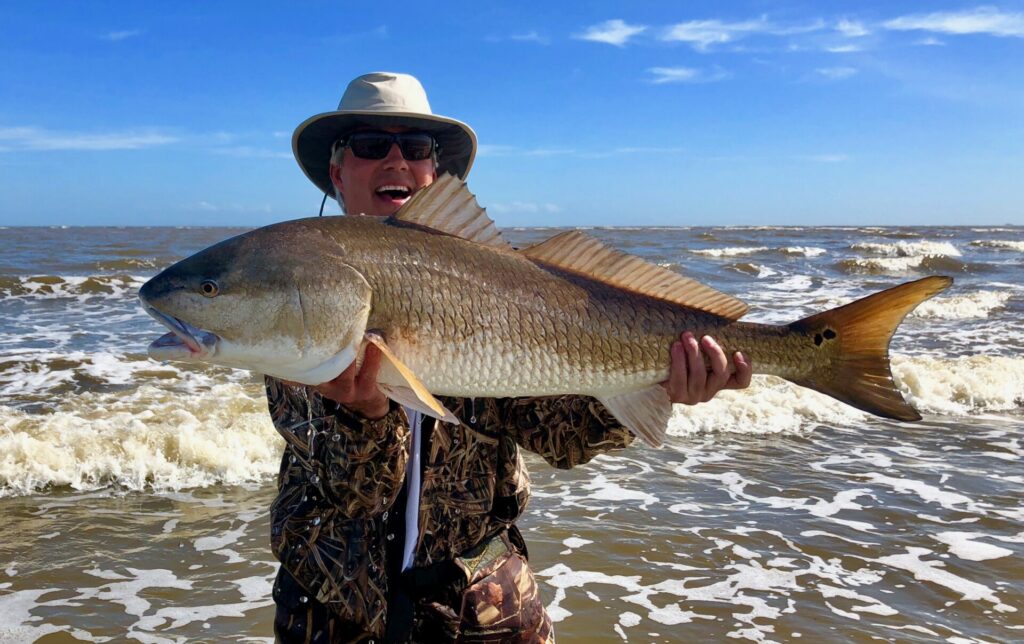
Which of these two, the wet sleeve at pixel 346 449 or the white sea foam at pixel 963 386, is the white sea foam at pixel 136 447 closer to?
the wet sleeve at pixel 346 449

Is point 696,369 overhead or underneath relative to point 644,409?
overhead

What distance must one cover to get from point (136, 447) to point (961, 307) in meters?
15.9

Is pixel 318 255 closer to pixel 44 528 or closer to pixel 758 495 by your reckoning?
pixel 44 528

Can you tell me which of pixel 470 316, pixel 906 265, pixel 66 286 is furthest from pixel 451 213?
pixel 906 265

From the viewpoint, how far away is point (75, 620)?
4211mm

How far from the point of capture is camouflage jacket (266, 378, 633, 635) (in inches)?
97.5

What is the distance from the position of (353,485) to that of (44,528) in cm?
407

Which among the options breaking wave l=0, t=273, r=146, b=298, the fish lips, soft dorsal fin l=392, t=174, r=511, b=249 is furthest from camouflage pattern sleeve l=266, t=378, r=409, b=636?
breaking wave l=0, t=273, r=146, b=298

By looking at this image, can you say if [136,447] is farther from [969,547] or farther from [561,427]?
[969,547]

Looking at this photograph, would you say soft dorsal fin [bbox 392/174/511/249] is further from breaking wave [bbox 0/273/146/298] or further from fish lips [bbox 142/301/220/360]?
breaking wave [bbox 0/273/146/298]

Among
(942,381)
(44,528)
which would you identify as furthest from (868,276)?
(44,528)

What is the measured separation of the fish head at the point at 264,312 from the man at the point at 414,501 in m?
0.12

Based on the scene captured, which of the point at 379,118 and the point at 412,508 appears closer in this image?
the point at 412,508

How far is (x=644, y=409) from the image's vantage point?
258cm
